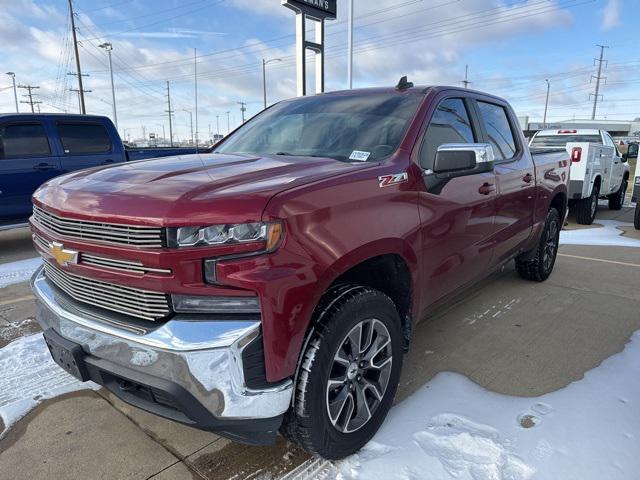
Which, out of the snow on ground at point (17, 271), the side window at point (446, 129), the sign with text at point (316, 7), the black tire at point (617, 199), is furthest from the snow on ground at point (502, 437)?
the black tire at point (617, 199)

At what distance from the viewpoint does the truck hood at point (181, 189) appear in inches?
73.9

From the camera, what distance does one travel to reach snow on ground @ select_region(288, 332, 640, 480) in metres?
2.29

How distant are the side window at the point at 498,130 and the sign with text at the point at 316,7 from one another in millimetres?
8076

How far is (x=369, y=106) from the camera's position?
10.6 feet

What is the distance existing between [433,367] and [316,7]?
1053cm

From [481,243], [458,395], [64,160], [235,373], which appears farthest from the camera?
[64,160]

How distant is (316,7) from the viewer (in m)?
11.6

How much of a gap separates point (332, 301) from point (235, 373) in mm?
568

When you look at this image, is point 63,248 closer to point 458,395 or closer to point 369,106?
point 369,106

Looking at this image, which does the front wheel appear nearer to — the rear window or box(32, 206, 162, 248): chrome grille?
the rear window

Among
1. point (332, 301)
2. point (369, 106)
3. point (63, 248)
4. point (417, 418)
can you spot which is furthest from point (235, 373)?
point (369, 106)

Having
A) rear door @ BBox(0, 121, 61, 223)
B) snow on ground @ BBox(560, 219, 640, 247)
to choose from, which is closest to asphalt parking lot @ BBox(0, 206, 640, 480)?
snow on ground @ BBox(560, 219, 640, 247)

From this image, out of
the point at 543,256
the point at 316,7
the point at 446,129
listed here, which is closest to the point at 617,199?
the point at 543,256

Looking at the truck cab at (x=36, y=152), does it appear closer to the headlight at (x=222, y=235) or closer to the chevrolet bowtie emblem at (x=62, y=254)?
the chevrolet bowtie emblem at (x=62, y=254)
